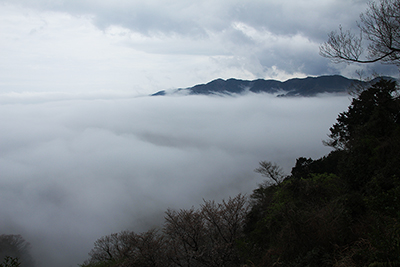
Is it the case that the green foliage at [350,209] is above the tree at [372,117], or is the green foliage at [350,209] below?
below

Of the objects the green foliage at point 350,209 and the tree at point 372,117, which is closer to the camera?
the green foliage at point 350,209

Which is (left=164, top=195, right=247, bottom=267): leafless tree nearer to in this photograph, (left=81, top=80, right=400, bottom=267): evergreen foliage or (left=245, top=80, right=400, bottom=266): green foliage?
(left=81, top=80, right=400, bottom=267): evergreen foliage

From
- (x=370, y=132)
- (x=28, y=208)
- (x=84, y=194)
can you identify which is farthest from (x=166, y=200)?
(x=370, y=132)

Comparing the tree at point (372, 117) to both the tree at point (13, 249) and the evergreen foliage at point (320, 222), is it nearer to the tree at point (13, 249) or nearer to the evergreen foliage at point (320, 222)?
the evergreen foliage at point (320, 222)

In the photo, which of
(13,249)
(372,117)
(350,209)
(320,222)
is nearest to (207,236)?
(350,209)

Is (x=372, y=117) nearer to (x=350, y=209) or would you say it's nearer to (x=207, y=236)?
(x=350, y=209)

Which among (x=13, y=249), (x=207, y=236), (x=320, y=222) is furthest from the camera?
(x=13, y=249)

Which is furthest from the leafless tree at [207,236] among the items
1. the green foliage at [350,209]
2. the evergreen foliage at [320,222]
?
the green foliage at [350,209]

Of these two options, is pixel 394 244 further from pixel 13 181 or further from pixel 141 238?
pixel 13 181

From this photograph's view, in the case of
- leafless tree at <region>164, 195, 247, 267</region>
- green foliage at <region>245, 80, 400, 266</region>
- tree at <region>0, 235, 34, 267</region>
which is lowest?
tree at <region>0, 235, 34, 267</region>

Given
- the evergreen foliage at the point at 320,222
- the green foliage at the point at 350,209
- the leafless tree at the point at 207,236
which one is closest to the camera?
the green foliage at the point at 350,209

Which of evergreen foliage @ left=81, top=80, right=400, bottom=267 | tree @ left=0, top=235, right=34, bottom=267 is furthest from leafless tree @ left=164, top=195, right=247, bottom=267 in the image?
tree @ left=0, top=235, right=34, bottom=267

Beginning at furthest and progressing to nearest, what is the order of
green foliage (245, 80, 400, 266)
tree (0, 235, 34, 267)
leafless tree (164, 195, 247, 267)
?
1. tree (0, 235, 34, 267)
2. leafless tree (164, 195, 247, 267)
3. green foliage (245, 80, 400, 266)

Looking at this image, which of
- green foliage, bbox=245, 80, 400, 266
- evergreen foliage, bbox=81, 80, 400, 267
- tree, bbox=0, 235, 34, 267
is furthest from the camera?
Answer: tree, bbox=0, 235, 34, 267
